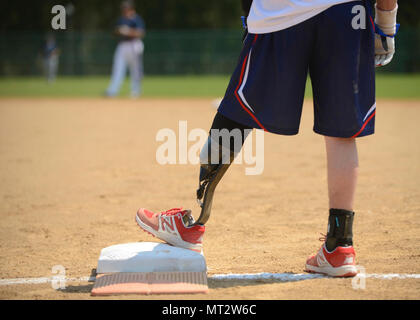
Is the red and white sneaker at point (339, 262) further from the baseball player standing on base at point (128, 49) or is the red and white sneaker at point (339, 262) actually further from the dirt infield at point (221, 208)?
the baseball player standing on base at point (128, 49)

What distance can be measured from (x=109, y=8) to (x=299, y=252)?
34764mm

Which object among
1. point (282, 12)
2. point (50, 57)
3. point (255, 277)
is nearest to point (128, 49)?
point (50, 57)

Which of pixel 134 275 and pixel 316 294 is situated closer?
pixel 316 294

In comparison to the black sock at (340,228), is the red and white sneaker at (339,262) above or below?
below

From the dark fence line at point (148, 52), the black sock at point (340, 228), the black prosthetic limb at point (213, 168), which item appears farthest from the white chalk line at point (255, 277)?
the dark fence line at point (148, 52)

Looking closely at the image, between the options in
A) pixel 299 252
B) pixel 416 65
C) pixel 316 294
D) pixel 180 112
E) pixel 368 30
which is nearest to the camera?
pixel 316 294

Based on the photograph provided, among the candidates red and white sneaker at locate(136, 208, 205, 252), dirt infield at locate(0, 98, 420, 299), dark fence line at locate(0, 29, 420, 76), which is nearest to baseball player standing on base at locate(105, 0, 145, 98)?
dirt infield at locate(0, 98, 420, 299)

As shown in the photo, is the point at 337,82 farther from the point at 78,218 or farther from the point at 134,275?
the point at 78,218

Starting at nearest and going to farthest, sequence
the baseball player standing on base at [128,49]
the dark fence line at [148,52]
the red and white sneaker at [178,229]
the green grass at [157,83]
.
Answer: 1. the red and white sneaker at [178,229]
2. the baseball player standing on base at [128,49]
3. the green grass at [157,83]
4. the dark fence line at [148,52]

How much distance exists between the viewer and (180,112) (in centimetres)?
1122

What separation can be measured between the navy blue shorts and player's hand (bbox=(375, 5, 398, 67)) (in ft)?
0.43

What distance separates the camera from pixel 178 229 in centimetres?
291

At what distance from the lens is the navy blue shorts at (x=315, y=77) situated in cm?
252
